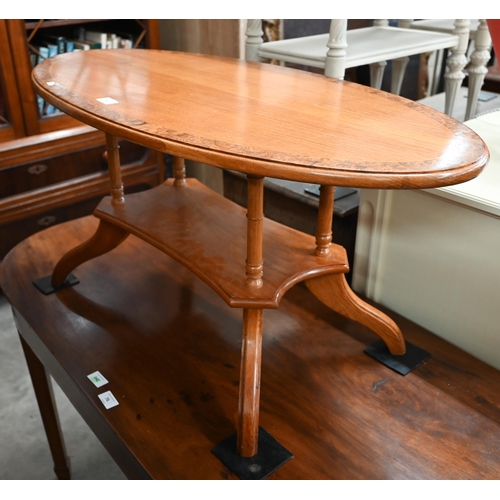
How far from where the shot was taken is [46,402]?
1542 millimetres

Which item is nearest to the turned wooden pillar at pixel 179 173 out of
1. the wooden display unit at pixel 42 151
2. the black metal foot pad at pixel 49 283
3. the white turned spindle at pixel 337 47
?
the black metal foot pad at pixel 49 283

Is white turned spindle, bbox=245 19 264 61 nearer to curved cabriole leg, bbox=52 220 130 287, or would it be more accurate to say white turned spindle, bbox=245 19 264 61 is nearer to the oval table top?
the oval table top

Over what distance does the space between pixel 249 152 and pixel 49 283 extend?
0.92 metres

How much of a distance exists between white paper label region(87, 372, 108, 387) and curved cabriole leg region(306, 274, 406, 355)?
48cm

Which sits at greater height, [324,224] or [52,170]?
[324,224]

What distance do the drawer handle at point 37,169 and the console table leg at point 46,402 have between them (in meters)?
1.06

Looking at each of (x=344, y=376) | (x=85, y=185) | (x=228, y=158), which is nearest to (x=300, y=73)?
(x=228, y=158)

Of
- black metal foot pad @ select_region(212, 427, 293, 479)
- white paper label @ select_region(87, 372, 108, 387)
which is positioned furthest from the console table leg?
black metal foot pad @ select_region(212, 427, 293, 479)

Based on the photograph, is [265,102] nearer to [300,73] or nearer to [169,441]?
[300,73]

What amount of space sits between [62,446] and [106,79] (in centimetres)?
106

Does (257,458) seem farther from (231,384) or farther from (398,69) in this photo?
(398,69)

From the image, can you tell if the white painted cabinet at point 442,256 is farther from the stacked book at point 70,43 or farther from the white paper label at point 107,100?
the stacked book at point 70,43

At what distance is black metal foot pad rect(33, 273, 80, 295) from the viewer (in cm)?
149

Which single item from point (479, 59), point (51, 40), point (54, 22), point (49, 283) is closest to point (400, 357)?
point (49, 283)
